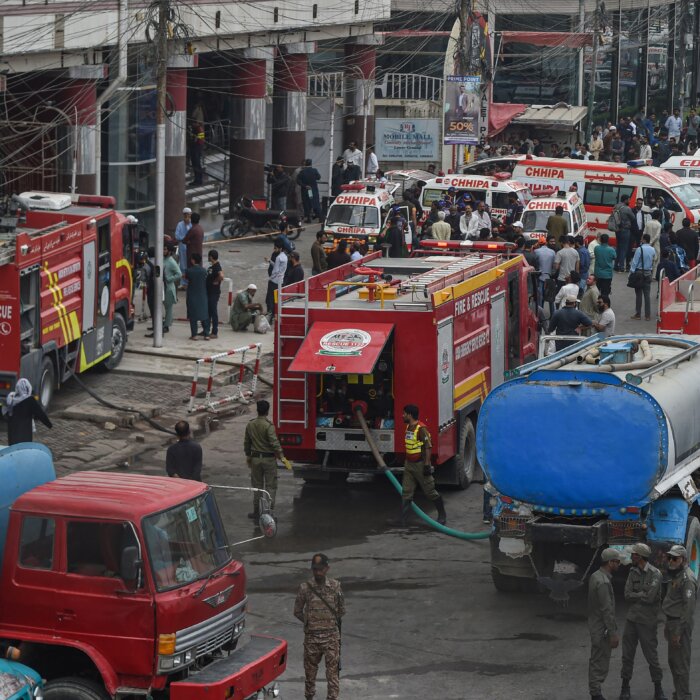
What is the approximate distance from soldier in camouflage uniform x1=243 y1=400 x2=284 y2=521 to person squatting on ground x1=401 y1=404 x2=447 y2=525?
1.42 meters

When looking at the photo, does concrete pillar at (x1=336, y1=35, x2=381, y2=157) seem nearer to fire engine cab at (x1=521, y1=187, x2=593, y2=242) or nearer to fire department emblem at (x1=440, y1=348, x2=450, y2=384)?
fire engine cab at (x1=521, y1=187, x2=593, y2=242)

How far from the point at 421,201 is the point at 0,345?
19033 mm

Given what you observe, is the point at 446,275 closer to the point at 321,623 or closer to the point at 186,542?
the point at 321,623

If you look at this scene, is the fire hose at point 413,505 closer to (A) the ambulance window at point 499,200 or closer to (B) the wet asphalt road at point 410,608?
(B) the wet asphalt road at point 410,608

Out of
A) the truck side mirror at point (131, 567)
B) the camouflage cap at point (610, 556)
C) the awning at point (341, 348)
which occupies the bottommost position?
the camouflage cap at point (610, 556)

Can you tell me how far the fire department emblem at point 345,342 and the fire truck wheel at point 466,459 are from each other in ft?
7.09

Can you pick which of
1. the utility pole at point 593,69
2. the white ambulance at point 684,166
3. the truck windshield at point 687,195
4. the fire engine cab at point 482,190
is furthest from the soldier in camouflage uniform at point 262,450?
the utility pole at point 593,69

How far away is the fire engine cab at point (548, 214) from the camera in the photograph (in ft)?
111

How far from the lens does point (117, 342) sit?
24.7m

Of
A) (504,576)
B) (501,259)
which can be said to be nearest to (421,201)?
(501,259)

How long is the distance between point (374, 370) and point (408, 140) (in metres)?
25.0

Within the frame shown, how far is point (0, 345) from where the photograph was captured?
65.4 feet

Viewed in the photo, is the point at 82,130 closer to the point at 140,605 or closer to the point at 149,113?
the point at 149,113

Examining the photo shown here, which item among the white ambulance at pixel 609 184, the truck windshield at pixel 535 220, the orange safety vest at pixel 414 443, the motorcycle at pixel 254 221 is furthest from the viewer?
the motorcycle at pixel 254 221
